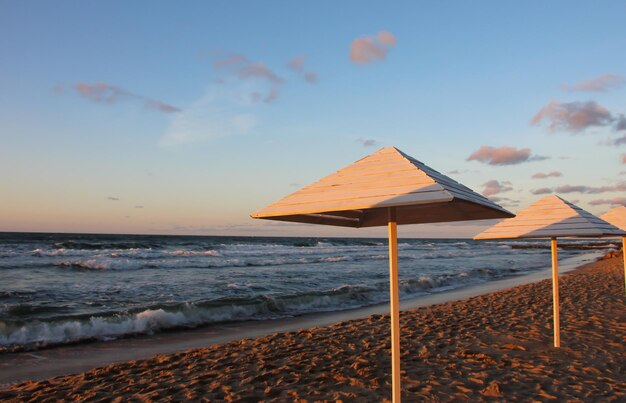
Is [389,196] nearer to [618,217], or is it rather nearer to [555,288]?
[555,288]

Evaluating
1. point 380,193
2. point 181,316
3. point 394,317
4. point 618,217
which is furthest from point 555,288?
point 181,316

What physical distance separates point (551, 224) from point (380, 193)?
4.24m

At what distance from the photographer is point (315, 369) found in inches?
246

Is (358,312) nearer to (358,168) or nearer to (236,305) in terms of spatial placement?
(236,305)

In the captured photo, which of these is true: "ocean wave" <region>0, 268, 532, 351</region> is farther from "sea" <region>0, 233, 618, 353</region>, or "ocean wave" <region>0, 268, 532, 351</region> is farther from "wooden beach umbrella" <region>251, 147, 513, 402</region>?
"wooden beach umbrella" <region>251, 147, 513, 402</region>

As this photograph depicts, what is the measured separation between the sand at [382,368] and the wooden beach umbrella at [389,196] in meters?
1.98

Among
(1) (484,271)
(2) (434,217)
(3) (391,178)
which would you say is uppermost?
(3) (391,178)

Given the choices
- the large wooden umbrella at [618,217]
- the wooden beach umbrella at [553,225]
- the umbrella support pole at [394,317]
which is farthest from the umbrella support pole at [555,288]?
the large wooden umbrella at [618,217]

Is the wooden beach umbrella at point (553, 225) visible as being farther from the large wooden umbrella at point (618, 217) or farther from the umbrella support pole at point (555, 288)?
the large wooden umbrella at point (618, 217)

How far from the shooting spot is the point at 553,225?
6.28 metres

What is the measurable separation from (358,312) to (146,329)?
18.8 ft

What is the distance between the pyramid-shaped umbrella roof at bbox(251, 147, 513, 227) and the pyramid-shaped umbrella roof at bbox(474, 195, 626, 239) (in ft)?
7.40

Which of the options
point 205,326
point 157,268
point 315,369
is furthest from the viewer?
point 157,268

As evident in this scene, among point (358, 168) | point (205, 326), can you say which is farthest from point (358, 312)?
point (358, 168)
